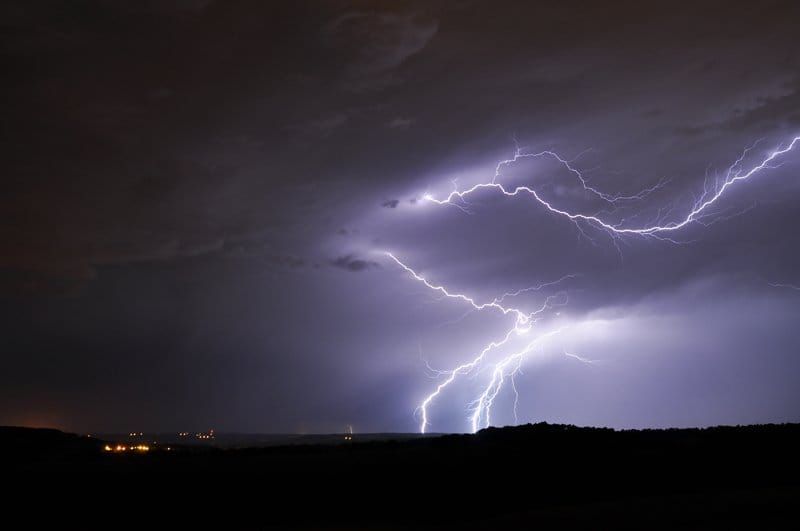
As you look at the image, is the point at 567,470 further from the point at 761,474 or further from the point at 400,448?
the point at 400,448

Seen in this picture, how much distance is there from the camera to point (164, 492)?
1549cm

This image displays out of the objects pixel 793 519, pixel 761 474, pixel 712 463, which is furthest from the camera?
pixel 712 463

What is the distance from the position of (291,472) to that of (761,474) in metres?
10.6

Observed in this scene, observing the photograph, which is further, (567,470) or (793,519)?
(567,470)

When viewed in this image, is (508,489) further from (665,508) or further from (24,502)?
(24,502)

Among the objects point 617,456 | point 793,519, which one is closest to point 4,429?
point 617,456

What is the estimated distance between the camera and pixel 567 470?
52.4ft

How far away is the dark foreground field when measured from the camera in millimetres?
11977

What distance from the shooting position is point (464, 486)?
1519cm

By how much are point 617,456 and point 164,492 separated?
10.6m

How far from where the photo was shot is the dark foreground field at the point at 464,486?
12.0m

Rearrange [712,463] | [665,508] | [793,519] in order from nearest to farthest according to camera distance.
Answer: [793,519], [665,508], [712,463]

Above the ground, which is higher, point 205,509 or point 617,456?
point 617,456

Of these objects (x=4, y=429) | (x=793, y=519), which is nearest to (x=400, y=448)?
(x=793, y=519)
